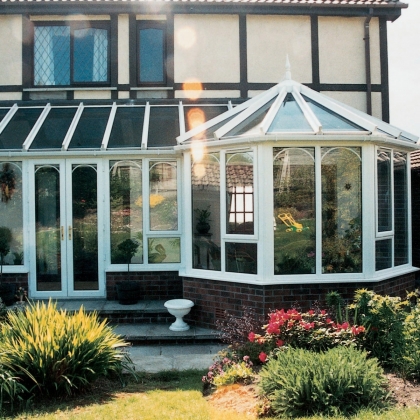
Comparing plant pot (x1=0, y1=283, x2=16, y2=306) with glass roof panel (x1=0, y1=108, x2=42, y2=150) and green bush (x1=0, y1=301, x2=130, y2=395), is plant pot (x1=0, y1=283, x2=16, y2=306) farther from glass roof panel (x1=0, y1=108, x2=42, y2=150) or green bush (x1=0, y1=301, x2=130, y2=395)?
green bush (x1=0, y1=301, x2=130, y2=395)

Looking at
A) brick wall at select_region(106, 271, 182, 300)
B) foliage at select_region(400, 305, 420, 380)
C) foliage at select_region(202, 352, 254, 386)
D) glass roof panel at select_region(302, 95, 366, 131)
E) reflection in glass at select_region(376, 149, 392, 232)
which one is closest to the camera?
foliage at select_region(400, 305, 420, 380)

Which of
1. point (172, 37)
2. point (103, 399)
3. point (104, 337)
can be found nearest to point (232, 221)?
point (104, 337)

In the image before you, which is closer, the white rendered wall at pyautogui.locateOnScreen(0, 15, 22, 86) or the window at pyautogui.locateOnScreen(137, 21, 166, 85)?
the white rendered wall at pyautogui.locateOnScreen(0, 15, 22, 86)

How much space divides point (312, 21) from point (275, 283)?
6.64 m

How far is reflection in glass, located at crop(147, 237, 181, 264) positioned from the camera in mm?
9086

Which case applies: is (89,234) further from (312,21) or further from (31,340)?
(312,21)

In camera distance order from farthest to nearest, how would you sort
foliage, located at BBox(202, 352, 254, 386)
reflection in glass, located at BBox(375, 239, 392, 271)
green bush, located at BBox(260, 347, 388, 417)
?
reflection in glass, located at BBox(375, 239, 392, 271) < foliage, located at BBox(202, 352, 254, 386) < green bush, located at BBox(260, 347, 388, 417)

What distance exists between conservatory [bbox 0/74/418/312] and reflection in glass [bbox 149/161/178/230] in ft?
0.06

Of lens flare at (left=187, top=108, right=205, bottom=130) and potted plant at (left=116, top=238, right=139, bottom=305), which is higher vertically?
lens flare at (left=187, top=108, right=205, bottom=130)

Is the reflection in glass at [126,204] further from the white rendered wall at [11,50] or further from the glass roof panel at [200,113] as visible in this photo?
the white rendered wall at [11,50]

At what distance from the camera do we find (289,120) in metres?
7.61

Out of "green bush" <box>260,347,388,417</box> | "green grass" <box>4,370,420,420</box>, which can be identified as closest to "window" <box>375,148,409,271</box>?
"green bush" <box>260,347,388,417</box>

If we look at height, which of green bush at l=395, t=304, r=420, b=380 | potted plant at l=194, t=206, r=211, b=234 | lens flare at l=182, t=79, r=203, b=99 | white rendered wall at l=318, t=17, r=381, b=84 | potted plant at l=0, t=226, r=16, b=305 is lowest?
green bush at l=395, t=304, r=420, b=380

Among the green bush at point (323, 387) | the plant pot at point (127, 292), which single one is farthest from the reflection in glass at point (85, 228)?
the green bush at point (323, 387)
